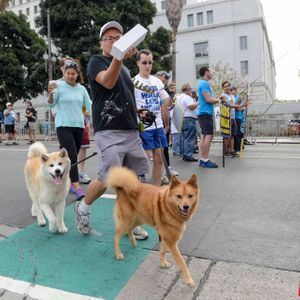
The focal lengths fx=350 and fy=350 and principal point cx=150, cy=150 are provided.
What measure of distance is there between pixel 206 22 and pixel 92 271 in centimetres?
5750

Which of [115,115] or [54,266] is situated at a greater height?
[115,115]

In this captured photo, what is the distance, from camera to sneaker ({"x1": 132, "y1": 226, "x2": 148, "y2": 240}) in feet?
12.4

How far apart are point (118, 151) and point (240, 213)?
2.00 meters

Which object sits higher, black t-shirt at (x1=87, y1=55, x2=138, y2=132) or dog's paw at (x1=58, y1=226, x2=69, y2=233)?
black t-shirt at (x1=87, y1=55, x2=138, y2=132)

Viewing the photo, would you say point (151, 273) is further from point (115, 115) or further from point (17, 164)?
point (17, 164)

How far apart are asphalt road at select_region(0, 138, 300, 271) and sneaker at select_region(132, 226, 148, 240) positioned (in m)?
0.44

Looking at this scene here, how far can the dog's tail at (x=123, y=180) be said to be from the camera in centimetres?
320

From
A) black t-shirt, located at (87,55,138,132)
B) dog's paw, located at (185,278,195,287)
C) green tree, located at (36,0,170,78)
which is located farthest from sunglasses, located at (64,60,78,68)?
green tree, located at (36,0,170,78)

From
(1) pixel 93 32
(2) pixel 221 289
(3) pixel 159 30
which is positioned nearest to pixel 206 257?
(2) pixel 221 289

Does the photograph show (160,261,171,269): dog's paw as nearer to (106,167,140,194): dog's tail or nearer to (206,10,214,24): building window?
(106,167,140,194): dog's tail

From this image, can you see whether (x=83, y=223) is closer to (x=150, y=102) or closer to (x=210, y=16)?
(x=150, y=102)

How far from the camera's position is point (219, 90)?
128 feet

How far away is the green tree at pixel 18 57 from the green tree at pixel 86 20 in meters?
3.93

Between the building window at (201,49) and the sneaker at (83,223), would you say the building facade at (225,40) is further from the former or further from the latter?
the sneaker at (83,223)
